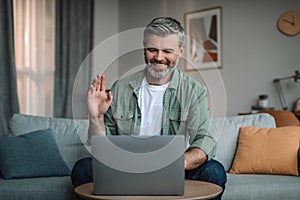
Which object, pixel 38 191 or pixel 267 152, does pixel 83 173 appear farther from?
pixel 267 152

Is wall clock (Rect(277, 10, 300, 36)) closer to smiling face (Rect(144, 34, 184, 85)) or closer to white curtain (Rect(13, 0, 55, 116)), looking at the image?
white curtain (Rect(13, 0, 55, 116))

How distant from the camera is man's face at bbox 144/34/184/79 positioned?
204 cm

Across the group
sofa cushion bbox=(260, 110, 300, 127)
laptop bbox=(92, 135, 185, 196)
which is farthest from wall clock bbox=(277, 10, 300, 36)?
laptop bbox=(92, 135, 185, 196)

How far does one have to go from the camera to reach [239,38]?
4.77 meters

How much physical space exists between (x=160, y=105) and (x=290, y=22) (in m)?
2.82

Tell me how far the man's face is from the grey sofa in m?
0.38

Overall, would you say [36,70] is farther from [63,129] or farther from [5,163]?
[5,163]

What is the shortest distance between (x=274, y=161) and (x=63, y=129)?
130 centimetres

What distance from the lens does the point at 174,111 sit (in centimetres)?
212

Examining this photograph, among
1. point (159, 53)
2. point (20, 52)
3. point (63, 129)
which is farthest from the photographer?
point (20, 52)

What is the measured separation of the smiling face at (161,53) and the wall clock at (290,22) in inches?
107

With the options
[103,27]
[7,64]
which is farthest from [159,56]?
[103,27]

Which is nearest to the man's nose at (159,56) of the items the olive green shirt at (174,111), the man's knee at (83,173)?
the olive green shirt at (174,111)

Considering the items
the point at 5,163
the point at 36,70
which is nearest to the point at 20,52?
the point at 36,70
